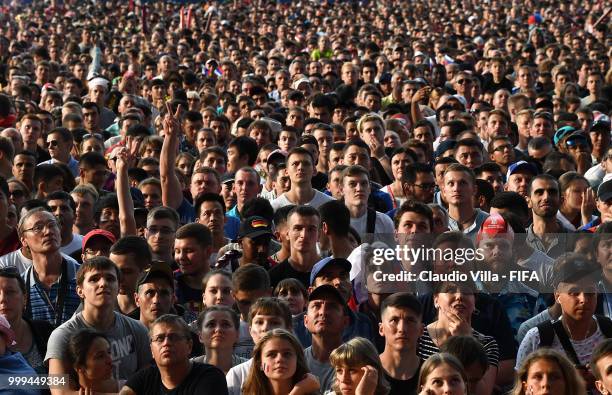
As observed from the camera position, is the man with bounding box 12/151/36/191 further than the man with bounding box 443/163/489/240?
Yes

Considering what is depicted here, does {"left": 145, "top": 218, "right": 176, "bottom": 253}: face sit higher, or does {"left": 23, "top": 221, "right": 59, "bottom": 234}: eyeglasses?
{"left": 145, "top": 218, "right": 176, "bottom": 253}: face

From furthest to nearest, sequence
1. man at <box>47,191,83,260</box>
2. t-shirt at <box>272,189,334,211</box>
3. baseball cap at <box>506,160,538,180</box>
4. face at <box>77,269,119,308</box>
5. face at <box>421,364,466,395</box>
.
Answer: baseball cap at <box>506,160,538,180</box>
t-shirt at <box>272,189,334,211</box>
man at <box>47,191,83,260</box>
face at <box>77,269,119,308</box>
face at <box>421,364,466,395</box>

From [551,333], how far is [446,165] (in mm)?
3847

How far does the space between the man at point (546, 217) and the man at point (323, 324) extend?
2.38 m

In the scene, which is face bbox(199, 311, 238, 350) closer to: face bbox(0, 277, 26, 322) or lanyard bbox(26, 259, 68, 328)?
face bbox(0, 277, 26, 322)

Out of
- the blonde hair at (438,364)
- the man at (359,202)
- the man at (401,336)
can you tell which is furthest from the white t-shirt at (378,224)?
the blonde hair at (438,364)

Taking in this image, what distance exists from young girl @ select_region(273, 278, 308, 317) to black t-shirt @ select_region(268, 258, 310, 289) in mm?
522

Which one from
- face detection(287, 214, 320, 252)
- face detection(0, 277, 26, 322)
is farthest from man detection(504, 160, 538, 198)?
face detection(0, 277, 26, 322)

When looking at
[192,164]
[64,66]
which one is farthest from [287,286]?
[64,66]

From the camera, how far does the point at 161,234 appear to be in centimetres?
916

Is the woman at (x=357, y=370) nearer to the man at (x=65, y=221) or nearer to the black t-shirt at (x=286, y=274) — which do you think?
the black t-shirt at (x=286, y=274)

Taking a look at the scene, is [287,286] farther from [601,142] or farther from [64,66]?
[64,66]

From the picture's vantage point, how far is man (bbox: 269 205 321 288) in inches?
344

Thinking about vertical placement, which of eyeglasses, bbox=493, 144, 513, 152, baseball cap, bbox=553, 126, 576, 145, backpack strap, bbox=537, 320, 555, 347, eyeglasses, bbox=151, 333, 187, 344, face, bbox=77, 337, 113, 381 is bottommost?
face, bbox=77, 337, 113, 381
